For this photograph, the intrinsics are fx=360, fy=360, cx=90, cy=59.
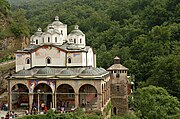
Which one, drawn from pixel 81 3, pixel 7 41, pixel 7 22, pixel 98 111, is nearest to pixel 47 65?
pixel 98 111

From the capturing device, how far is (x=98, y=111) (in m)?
34.7

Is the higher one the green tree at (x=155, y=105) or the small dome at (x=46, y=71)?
the small dome at (x=46, y=71)

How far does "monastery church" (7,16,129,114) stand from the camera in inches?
1419

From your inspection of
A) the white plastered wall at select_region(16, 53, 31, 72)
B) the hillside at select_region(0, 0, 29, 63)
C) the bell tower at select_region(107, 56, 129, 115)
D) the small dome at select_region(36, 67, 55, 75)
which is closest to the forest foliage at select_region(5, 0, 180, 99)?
the hillside at select_region(0, 0, 29, 63)

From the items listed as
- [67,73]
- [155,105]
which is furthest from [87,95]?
[155,105]

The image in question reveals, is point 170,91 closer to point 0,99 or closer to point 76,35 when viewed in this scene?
point 76,35

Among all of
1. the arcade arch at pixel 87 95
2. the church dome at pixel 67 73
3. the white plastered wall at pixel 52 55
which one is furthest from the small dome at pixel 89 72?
the white plastered wall at pixel 52 55

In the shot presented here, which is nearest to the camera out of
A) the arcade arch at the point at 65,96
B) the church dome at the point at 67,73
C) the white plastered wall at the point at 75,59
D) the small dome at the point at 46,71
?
the church dome at the point at 67,73

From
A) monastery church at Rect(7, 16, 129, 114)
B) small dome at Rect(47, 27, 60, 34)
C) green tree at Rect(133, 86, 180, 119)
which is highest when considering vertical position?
small dome at Rect(47, 27, 60, 34)

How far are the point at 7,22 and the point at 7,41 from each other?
5.30 meters

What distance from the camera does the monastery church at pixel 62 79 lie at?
3603 centimetres

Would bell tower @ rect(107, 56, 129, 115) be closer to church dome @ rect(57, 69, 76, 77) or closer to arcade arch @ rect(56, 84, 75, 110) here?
arcade arch @ rect(56, 84, 75, 110)

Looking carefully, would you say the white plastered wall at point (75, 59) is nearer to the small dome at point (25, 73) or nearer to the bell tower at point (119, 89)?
the small dome at point (25, 73)

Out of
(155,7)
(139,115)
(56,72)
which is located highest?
(155,7)
